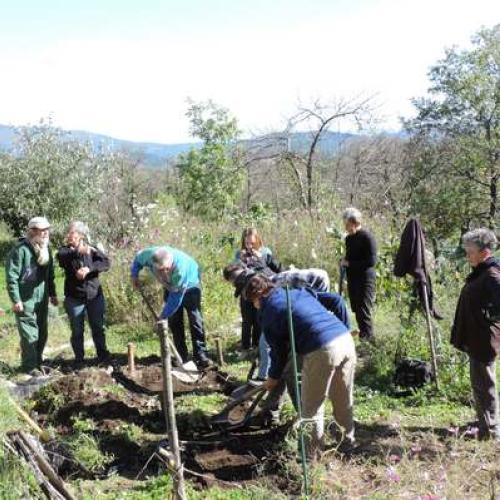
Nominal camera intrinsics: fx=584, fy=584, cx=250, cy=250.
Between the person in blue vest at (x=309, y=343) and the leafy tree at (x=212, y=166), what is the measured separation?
20.1 metres

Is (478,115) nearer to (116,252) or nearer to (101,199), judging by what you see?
(101,199)

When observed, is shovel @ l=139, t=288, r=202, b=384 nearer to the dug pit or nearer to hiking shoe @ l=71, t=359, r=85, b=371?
the dug pit

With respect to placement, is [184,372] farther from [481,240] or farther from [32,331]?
[481,240]

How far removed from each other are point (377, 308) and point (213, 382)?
141 inches

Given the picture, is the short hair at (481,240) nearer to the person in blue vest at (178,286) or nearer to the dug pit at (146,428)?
the dug pit at (146,428)

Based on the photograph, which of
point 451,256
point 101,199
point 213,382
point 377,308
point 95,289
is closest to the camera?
point 213,382

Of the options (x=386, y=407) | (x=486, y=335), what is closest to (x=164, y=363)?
(x=486, y=335)

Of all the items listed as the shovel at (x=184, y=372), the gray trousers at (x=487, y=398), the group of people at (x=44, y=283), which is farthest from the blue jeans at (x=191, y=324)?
the gray trousers at (x=487, y=398)

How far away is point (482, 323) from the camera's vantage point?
173 inches

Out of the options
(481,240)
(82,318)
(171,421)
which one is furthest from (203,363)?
(481,240)

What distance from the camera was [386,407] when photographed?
5.52 metres

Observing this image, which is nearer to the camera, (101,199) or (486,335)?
(486,335)

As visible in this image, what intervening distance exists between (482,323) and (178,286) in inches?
119

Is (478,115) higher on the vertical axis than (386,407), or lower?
higher
